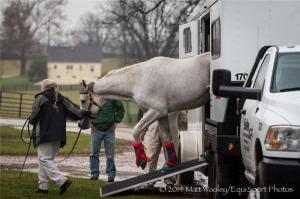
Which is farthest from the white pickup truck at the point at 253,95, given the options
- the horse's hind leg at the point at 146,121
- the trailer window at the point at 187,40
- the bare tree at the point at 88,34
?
the bare tree at the point at 88,34

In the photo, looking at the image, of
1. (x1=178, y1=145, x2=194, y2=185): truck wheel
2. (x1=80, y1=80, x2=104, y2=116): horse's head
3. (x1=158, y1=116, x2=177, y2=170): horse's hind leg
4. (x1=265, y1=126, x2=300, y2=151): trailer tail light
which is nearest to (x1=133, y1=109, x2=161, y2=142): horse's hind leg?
(x1=158, y1=116, x2=177, y2=170): horse's hind leg

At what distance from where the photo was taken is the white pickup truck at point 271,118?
7.45 m

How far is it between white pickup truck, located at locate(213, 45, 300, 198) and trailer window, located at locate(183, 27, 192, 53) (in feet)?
17.3

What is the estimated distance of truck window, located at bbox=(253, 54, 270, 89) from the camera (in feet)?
29.7

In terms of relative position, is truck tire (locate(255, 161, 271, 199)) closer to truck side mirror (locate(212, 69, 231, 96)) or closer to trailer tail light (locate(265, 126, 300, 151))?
trailer tail light (locate(265, 126, 300, 151))

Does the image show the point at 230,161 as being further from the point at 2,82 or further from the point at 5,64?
the point at 5,64

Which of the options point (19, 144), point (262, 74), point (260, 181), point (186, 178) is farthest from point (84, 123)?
point (19, 144)

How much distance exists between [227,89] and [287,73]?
768 millimetres

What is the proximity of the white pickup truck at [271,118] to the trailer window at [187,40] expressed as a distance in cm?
528

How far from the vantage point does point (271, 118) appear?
25.7 feet

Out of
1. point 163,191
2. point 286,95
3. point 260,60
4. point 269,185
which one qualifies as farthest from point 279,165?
point 163,191

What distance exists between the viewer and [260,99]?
8656mm

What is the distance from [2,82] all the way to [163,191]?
312ft

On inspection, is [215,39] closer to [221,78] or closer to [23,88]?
[221,78]
